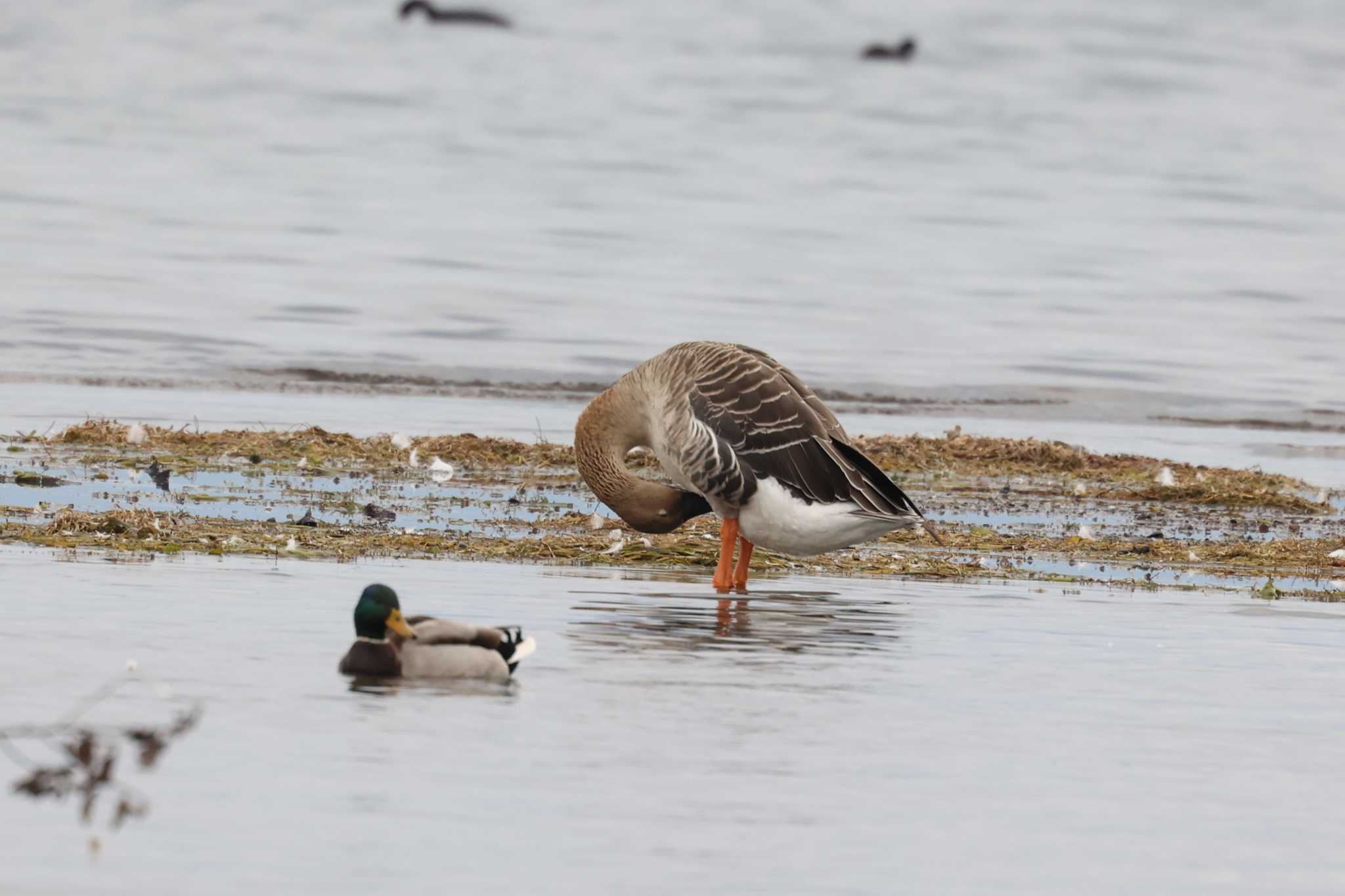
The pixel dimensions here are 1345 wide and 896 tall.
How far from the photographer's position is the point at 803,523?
13398mm

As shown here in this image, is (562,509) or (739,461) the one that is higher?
(739,461)

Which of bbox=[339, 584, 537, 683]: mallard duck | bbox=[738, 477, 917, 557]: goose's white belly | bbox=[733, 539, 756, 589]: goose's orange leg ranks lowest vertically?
bbox=[339, 584, 537, 683]: mallard duck

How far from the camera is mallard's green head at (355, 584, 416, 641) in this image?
9484mm


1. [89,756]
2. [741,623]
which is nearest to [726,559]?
[741,623]

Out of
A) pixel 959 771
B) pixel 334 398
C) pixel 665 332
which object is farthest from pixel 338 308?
pixel 959 771

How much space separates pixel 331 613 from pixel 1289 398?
21.1 meters

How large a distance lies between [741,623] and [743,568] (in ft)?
5.83

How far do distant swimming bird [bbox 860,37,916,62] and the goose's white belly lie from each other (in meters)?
63.5

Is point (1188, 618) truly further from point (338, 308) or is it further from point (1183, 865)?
point (338, 308)

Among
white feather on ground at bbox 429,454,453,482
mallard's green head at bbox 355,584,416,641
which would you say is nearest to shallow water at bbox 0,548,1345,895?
mallard's green head at bbox 355,584,416,641

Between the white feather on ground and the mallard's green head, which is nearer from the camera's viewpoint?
the mallard's green head

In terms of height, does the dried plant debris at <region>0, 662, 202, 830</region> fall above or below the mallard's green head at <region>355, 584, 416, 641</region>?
below

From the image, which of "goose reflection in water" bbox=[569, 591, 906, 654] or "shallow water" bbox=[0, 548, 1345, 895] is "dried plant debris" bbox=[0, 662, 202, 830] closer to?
"shallow water" bbox=[0, 548, 1345, 895]

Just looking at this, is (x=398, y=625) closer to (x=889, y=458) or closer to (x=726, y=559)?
(x=726, y=559)
